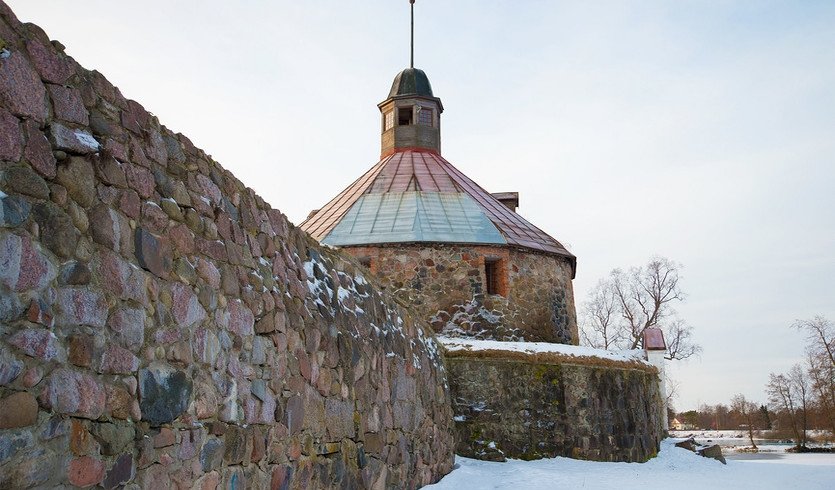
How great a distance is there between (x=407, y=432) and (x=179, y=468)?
4758mm

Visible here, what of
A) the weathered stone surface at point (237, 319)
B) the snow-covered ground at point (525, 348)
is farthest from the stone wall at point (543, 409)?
the weathered stone surface at point (237, 319)

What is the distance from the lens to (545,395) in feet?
43.4

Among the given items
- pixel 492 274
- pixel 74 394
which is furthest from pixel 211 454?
pixel 492 274

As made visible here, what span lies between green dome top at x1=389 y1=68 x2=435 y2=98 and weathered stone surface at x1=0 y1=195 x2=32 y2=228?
18496mm

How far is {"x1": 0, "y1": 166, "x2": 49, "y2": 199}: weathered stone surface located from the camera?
3.21m

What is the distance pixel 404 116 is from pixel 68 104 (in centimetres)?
1821

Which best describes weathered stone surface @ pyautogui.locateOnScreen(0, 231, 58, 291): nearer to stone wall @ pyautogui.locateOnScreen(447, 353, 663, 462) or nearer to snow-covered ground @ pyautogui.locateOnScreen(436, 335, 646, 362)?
stone wall @ pyautogui.locateOnScreen(447, 353, 663, 462)

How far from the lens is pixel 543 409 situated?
43.0ft

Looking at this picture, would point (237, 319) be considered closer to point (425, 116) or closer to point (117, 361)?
point (117, 361)

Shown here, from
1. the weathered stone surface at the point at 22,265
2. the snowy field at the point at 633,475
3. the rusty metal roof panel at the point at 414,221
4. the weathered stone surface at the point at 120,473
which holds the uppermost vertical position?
the rusty metal roof panel at the point at 414,221

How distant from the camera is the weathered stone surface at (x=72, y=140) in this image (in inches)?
140

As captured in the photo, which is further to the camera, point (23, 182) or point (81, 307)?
point (81, 307)

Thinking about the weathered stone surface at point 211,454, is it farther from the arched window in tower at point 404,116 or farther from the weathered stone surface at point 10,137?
the arched window in tower at point 404,116

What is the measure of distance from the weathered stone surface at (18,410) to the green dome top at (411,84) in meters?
18.8
